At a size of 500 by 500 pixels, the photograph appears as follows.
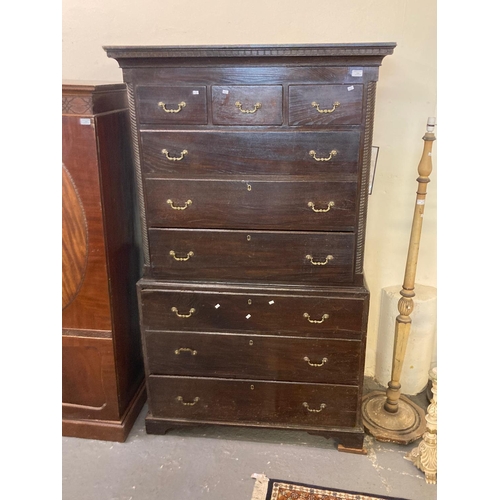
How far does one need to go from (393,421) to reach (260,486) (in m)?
0.71

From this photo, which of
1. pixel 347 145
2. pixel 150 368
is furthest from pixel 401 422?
pixel 347 145

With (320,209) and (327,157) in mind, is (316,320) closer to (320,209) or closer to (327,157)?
(320,209)

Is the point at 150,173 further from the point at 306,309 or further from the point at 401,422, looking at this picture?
the point at 401,422

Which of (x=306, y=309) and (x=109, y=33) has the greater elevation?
(x=109, y=33)

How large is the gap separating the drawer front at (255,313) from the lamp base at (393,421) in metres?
0.55

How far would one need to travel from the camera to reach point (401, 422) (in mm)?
2160

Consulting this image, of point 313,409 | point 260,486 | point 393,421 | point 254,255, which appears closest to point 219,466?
point 260,486

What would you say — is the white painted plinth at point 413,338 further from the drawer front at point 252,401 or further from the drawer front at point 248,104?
the drawer front at point 248,104

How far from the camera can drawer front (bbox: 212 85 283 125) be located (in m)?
1.65

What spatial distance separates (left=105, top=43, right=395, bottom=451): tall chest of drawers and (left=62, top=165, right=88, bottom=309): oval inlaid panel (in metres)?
0.25

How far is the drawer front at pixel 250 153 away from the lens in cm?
168
